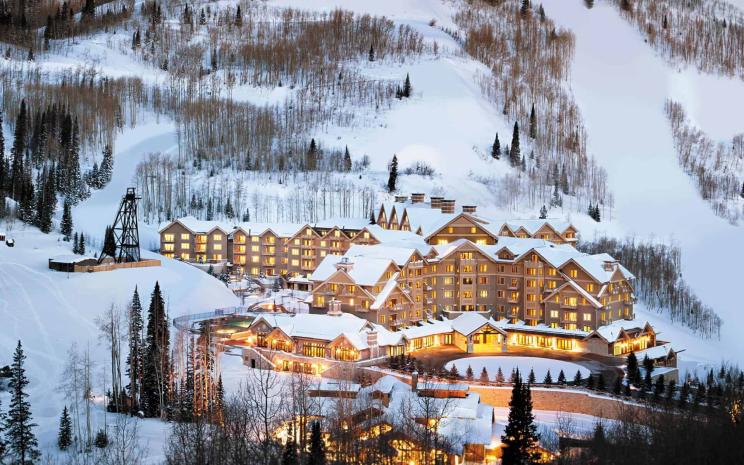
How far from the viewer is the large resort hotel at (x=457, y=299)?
4478 centimetres

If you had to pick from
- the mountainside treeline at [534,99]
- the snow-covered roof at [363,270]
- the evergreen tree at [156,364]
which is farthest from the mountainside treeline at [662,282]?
the evergreen tree at [156,364]

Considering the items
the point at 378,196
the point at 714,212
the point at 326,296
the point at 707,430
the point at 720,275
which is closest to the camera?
the point at 707,430

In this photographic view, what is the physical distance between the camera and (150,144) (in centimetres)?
9775

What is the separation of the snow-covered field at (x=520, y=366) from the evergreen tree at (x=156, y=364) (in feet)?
47.2

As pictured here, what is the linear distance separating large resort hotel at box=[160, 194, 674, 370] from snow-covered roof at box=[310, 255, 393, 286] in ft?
0.22

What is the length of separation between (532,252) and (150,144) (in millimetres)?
58157

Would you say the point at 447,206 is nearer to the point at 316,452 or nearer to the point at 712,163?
the point at 316,452

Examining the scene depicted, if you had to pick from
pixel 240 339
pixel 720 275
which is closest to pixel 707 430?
pixel 240 339

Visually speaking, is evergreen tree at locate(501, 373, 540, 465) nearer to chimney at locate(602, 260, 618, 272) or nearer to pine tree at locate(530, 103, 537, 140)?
chimney at locate(602, 260, 618, 272)

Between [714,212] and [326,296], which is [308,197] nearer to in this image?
[326,296]

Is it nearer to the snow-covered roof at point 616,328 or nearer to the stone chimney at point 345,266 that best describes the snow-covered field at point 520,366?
the snow-covered roof at point 616,328

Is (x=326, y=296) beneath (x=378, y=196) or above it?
beneath

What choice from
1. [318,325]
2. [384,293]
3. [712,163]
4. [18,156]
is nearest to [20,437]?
[318,325]

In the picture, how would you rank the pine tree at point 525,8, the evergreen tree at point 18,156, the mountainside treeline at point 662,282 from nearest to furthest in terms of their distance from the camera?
the evergreen tree at point 18,156
the mountainside treeline at point 662,282
the pine tree at point 525,8
